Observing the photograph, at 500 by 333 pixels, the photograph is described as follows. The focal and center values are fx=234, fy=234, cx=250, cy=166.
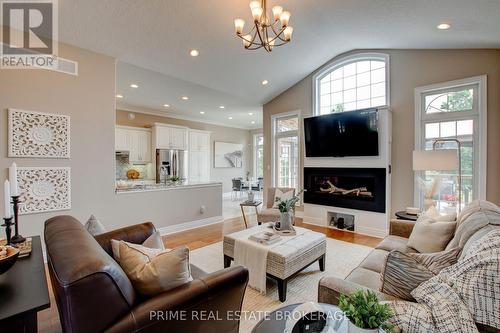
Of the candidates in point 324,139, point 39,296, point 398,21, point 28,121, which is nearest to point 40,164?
point 28,121

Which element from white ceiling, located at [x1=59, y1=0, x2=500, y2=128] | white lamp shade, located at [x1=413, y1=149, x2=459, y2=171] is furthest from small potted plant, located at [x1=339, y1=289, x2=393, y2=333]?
white ceiling, located at [x1=59, y1=0, x2=500, y2=128]

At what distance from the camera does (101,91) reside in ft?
12.0

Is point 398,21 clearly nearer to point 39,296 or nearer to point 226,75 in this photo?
point 226,75

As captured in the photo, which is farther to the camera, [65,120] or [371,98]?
[371,98]

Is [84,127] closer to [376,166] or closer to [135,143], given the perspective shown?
[135,143]

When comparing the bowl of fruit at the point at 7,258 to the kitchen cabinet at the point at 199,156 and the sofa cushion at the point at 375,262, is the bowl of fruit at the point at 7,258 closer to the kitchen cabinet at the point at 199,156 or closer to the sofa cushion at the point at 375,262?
the sofa cushion at the point at 375,262

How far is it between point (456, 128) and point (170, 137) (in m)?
6.91

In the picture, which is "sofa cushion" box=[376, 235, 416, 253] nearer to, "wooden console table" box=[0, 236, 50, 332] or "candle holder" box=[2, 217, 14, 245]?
"wooden console table" box=[0, 236, 50, 332]

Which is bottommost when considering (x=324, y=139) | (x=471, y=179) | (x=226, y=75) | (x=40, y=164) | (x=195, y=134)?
(x=471, y=179)

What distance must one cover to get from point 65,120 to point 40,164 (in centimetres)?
67

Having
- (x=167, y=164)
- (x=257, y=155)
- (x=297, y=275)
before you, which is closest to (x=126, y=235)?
(x=297, y=275)

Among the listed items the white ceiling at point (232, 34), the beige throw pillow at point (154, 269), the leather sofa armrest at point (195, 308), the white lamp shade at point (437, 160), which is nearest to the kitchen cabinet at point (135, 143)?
the white ceiling at point (232, 34)

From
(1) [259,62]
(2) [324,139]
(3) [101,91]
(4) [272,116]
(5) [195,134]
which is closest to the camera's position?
(3) [101,91]

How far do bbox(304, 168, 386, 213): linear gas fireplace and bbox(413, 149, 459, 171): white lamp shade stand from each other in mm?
1176
